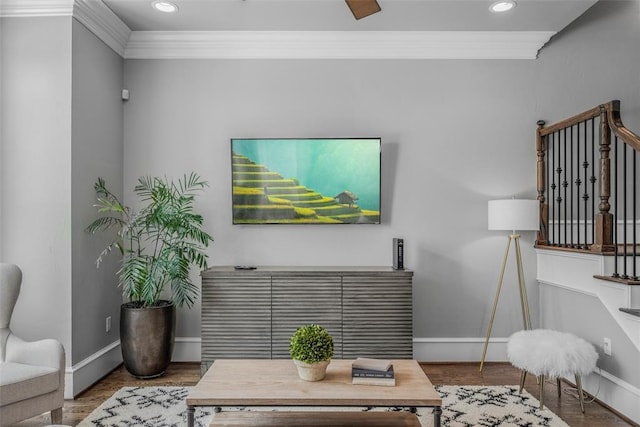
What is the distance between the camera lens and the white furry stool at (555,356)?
2.83 m

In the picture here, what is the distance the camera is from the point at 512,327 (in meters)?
4.07

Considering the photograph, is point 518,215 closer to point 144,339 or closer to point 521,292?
point 521,292

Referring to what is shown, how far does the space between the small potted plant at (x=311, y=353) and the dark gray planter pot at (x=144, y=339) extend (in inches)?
65.5

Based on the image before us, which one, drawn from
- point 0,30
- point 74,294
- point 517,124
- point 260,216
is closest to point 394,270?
point 260,216

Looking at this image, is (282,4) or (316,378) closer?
(316,378)

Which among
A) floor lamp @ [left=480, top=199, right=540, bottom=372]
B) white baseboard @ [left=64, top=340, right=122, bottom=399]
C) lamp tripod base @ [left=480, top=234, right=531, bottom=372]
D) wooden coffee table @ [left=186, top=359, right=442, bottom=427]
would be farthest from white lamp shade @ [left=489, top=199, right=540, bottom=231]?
white baseboard @ [left=64, top=340, right=122, bottom=399]

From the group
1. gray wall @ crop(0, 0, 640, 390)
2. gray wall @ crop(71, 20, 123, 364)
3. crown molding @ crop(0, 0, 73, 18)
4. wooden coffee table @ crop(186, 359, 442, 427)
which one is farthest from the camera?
gray wall @ crop(0, 0, 640, 390)

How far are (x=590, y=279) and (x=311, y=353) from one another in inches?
84.5

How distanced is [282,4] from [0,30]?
2000 millimetres

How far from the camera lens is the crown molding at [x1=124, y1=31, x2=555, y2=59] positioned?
3.98 meters

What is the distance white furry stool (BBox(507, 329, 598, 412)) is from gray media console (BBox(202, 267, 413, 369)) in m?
0.88

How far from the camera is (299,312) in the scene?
3.59 metres

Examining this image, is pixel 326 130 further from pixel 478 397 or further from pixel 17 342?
pixel 17 342

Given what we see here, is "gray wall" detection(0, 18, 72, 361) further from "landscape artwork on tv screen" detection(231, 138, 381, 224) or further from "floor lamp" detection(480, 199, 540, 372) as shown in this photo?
"floor lamp" detection(480, 199, 540, 372)
